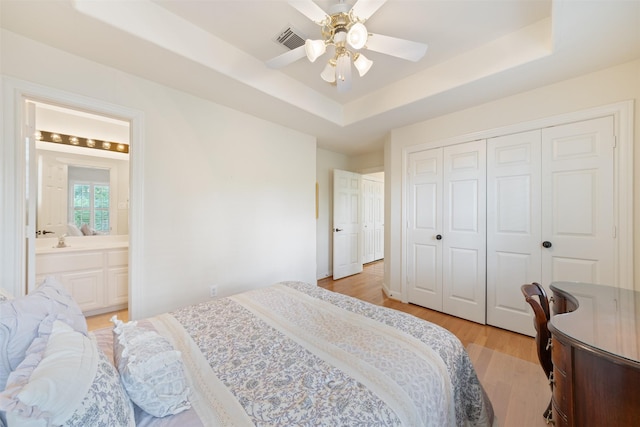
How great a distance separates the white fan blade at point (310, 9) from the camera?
1.39 meters

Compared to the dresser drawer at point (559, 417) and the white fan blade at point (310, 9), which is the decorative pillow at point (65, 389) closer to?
the dresser drawer at point (559, 417)

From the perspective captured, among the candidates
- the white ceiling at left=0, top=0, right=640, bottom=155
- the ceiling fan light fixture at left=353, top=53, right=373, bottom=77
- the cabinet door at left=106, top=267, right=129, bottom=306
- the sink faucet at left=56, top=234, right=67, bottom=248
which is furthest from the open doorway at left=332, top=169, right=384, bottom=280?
the sink faucet at left=56, top=234, right=67, bottom=248

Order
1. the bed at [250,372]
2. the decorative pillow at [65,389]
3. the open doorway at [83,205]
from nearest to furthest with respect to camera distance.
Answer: the decorative pillow at [65,389] → the bed at [250,372] → the open doorway at [83,205]

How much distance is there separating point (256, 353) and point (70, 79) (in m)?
2.44

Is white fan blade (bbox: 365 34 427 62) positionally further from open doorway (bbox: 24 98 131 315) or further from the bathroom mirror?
the bathroom mirror

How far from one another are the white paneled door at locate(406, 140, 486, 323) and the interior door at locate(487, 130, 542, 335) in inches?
3.5

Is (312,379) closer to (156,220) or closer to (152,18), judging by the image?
(156,220)

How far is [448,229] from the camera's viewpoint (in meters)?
2.92

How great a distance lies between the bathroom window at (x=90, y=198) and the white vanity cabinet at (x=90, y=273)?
530 millimetres

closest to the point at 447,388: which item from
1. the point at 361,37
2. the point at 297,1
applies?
the point at 361,37

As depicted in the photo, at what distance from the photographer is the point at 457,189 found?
9.32ft

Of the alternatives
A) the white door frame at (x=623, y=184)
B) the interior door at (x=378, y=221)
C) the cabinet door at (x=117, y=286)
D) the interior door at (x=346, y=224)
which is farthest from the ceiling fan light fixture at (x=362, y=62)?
the interior door at (x=378, y=221)

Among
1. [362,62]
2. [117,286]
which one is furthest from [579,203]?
[117,286]

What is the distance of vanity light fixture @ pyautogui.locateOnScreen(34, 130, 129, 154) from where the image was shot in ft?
9.82
